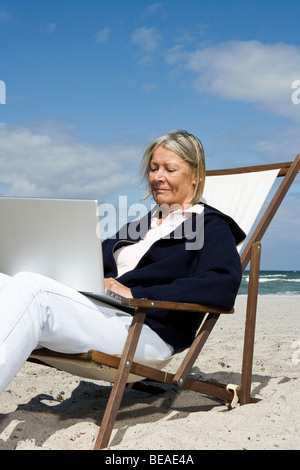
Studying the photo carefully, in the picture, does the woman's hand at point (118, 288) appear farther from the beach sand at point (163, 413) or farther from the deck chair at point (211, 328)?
the beach sand at point (163, 413)

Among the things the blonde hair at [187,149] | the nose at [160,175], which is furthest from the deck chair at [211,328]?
the nose at [160,175]

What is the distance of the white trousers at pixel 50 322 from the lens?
2111 millimetres

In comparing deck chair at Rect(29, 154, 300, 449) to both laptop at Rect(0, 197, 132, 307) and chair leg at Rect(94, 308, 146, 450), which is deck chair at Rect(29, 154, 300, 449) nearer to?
chair leg at Rect(94, 308, 146, 450)

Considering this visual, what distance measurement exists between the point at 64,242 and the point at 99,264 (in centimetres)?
17

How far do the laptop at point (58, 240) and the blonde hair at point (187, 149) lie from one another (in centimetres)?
104

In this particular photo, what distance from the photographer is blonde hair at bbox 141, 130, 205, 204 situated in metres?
3.20

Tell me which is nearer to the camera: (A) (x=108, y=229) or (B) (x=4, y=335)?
(B) (x=4, y=335)

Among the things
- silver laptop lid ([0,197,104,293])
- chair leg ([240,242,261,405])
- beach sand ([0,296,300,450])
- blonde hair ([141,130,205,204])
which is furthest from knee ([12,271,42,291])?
chair leg ([240,242,261,405])

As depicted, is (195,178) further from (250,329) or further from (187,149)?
(250,329)

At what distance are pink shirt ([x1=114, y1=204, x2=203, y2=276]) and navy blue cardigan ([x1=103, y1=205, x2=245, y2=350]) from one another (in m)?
0.05

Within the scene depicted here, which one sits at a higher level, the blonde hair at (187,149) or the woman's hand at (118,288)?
the blonde hair at (187,149)

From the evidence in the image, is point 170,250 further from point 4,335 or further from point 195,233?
point 4,335

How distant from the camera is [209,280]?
8.73ft
